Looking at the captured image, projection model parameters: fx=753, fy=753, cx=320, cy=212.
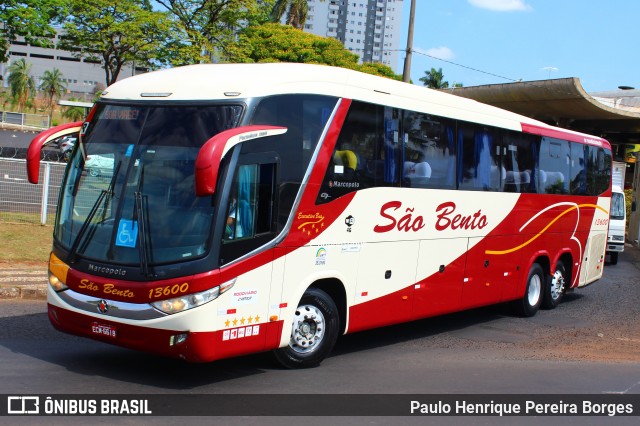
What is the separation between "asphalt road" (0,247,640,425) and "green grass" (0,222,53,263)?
3341mm

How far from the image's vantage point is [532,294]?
46.0 ft

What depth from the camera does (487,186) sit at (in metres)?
12.0

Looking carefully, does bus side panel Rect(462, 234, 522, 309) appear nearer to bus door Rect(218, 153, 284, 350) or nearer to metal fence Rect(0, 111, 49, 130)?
bus door Rect(218, 153, 284, 350)

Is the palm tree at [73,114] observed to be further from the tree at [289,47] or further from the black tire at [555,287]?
the black tire at [555,287]

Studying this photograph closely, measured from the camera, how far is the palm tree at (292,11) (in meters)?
60.0

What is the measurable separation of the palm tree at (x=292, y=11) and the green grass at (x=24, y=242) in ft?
147

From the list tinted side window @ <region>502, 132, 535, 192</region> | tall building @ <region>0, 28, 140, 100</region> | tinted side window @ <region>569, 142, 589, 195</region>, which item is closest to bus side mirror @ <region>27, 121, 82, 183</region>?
tinted side window @ <region>502, 132, 535, 192</region>

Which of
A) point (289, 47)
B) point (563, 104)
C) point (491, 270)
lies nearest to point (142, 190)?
point (491, 270)

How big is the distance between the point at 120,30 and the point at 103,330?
21.0 meters

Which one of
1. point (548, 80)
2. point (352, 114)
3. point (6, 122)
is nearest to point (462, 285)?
point (352, 114)

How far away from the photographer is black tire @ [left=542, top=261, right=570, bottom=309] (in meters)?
14.6

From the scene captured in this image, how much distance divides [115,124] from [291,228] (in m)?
2.19

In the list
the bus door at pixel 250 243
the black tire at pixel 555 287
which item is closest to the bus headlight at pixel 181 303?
the bus door at pixel 250 243

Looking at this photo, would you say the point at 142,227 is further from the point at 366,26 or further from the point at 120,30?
the point at 366,26
